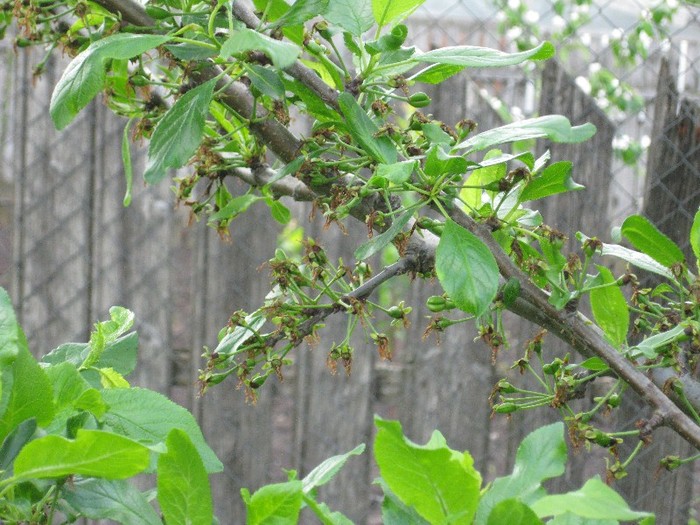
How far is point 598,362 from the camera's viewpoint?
33.0 inches

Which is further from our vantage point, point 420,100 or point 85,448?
point 420,100

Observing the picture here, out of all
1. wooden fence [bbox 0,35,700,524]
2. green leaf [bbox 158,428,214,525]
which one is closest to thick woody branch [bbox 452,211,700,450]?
green leaf [bbox 158,428,214,525]

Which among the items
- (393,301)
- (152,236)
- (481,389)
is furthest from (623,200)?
(152,236)

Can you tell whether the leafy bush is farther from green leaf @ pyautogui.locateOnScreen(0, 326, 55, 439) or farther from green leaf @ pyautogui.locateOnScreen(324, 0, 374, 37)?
green leaf @ pyautogui.locateOnScreen(324, 0, 374, 37)

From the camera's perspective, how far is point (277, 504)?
58 centimetres

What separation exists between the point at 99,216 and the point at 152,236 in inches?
7.6

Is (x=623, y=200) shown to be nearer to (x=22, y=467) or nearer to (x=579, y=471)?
(x=579, y=471)

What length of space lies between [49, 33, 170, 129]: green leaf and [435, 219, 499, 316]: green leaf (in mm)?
273

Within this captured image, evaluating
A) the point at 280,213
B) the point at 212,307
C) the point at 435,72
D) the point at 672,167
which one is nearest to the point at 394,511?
the point at 435,72

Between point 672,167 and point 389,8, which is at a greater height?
point 389,8

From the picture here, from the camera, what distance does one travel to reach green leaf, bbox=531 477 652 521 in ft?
1.58

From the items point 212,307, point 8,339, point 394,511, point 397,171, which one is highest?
point 397,171

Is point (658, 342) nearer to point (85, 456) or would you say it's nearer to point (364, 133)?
point (364, 133)

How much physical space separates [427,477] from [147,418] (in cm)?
24
